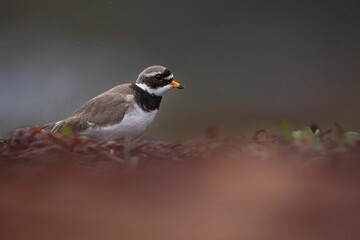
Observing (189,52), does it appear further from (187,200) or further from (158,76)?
(187,200)

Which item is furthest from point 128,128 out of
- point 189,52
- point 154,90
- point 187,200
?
point 189,52

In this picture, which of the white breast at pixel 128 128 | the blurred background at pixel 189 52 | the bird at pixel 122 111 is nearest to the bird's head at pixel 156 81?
the bird at pixel 122 111

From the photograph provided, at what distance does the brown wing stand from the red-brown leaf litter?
160cm

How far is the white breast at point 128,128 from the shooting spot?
2.25m

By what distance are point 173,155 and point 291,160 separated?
18 cm

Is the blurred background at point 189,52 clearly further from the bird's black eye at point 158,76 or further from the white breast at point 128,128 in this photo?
the white breast at point 128,128

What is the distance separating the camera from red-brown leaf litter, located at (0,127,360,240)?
20.4 inches

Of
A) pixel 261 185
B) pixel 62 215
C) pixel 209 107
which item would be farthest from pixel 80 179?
pixel 209 107

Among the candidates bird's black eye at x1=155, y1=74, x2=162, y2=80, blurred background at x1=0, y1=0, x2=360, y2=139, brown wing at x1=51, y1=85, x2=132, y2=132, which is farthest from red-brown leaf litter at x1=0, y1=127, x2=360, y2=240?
blurred background at x1=0, y1=0, x2=360, y2=139

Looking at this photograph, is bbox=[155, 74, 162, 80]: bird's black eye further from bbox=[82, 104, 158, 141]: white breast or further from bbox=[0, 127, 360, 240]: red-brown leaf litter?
bbox=[0, 127, 360, 240]: red-brown leaf litter

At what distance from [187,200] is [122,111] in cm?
184

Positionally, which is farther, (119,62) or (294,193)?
(119,62)

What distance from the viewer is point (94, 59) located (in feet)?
18.1

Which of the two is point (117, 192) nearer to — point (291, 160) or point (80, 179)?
point (80, 179)
